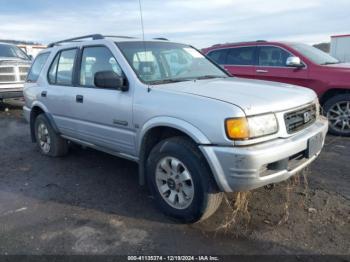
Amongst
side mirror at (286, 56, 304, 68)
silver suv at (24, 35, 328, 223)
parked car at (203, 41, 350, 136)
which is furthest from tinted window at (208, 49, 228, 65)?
silver suv at (24, 35, 328, 223)

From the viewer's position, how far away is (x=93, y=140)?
4410mm

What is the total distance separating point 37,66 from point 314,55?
5.17 meters

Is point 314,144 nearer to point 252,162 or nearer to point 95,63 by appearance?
point 252,162

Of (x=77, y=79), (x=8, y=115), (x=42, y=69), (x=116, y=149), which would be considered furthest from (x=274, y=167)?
(x=8, y=115)

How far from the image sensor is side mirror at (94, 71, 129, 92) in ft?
11.8

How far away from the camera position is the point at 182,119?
3.13 m

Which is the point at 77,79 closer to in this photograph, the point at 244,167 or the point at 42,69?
the point at 42,69

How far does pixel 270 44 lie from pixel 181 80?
13.5 feet

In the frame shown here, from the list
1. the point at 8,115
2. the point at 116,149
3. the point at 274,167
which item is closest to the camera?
the point at 274,167

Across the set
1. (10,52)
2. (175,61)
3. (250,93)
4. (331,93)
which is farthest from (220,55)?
(10,52)

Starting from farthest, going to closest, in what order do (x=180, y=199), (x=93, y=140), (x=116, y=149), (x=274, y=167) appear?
(x=93, y=140) → (x=116, y=149) → (x=180, y=199) → (x=274, y=167)

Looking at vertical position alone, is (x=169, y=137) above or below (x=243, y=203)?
above

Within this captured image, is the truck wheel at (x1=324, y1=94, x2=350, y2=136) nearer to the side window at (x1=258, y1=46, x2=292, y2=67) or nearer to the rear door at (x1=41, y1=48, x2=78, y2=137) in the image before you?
the side window at (x1=258, y1=46, x2=292, y2=67)

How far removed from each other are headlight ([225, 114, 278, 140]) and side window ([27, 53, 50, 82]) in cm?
373
